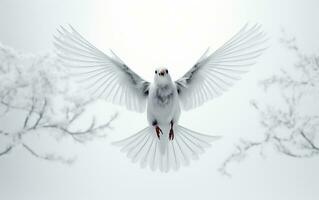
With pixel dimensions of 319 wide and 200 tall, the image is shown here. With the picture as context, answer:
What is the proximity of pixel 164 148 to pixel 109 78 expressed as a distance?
0.56ft

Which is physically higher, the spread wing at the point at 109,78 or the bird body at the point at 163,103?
the spread wing at the point at 109,78

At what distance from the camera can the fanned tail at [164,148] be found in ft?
3.24

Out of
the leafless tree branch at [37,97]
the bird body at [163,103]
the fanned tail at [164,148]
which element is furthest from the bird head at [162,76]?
the leafless tree branch at [37,97]

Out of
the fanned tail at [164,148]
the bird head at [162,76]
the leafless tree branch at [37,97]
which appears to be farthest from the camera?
the leafless tree branch at [37,97]

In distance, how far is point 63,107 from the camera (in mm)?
1536

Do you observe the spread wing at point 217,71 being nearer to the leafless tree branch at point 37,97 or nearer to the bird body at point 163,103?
the bird body at point 163,103

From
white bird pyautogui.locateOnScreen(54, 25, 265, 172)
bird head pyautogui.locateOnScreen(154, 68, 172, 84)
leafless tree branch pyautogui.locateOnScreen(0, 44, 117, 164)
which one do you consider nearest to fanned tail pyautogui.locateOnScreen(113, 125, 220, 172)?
white bird pyautogui.locateOnScreen(54, 25, 265, 172)

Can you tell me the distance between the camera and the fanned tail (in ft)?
3.24

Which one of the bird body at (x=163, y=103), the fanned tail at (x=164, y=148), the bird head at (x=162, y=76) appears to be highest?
the bird head at (x=162, y=76)

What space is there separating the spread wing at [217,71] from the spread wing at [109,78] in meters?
0.08

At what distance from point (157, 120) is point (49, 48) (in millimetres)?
720

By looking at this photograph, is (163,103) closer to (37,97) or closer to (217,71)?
(217,71)

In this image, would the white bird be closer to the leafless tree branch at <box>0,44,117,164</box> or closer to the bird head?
the bird head

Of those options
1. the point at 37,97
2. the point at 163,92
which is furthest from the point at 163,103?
the point at 37,97
